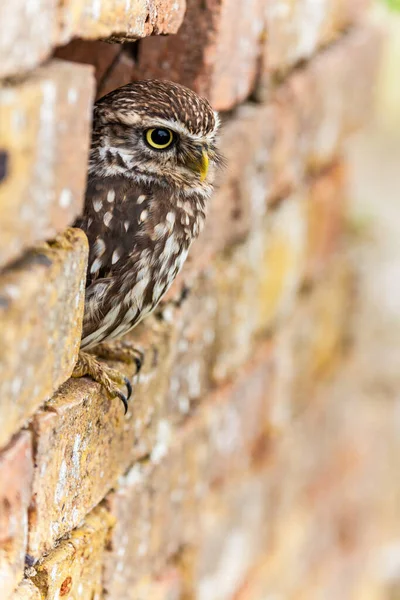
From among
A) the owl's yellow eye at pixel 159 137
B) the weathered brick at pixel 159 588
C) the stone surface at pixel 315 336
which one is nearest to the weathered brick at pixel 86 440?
the weathered brick at pixel 159 588

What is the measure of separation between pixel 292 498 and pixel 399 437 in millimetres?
1017

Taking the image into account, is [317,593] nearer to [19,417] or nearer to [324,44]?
[324,44]

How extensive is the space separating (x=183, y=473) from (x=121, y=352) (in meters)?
0.59

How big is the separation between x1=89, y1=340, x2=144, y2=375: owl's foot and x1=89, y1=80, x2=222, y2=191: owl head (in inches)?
13.4

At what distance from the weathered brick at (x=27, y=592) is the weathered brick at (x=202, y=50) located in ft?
3.61

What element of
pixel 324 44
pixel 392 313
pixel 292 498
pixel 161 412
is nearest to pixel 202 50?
pixel 161 412

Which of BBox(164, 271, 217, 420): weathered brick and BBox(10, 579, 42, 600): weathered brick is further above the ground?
BBox(164, 271, 217, 420): weathered brick

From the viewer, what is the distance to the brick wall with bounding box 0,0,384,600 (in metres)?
1.36

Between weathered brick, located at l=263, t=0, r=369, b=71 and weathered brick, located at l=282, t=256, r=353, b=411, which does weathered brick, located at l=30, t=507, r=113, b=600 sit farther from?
weathered brick, located at l=282, t=256, r=353, b=411

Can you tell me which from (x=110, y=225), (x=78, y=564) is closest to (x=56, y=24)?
(x=110, y=225)

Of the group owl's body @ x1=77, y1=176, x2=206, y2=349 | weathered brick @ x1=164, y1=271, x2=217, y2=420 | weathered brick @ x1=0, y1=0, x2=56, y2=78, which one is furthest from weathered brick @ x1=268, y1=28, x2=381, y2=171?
weathered brick @ x1=0, y1=0, x2=56, y2=78

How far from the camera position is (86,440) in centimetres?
179

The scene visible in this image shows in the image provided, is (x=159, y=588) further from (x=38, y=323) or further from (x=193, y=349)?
(x=38, y=323)

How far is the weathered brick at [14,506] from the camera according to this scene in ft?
4.64
